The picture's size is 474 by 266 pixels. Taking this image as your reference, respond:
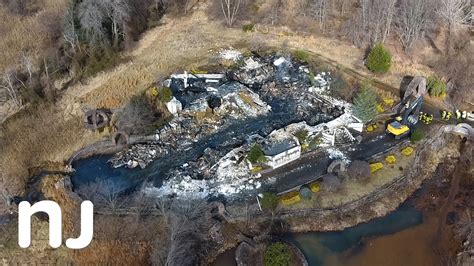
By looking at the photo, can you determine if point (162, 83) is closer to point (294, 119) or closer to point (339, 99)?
point (294, 119)

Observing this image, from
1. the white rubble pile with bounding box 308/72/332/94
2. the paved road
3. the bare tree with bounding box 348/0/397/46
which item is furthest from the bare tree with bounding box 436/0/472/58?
the paved road

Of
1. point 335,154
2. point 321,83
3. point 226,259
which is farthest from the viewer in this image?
point 321,83

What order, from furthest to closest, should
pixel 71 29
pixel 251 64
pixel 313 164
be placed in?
pixel 251 64
pixel 71 29
pixel 313 164

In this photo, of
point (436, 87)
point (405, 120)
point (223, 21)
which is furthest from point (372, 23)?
point (223, 21)

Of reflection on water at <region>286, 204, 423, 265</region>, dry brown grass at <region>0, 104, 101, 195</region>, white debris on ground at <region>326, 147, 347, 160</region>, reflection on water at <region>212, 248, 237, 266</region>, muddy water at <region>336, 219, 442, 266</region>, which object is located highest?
dry brown grass at <region>0, 104, 101, 195</region>

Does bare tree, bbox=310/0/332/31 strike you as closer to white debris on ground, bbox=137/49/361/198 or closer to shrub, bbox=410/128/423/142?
white debris on ground, bbox=137/49/361/198

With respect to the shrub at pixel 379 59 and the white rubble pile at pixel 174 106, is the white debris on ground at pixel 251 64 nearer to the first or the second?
the white rubble pile at pixel 174 106

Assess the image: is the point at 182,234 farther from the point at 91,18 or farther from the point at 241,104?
the point at 91,18
